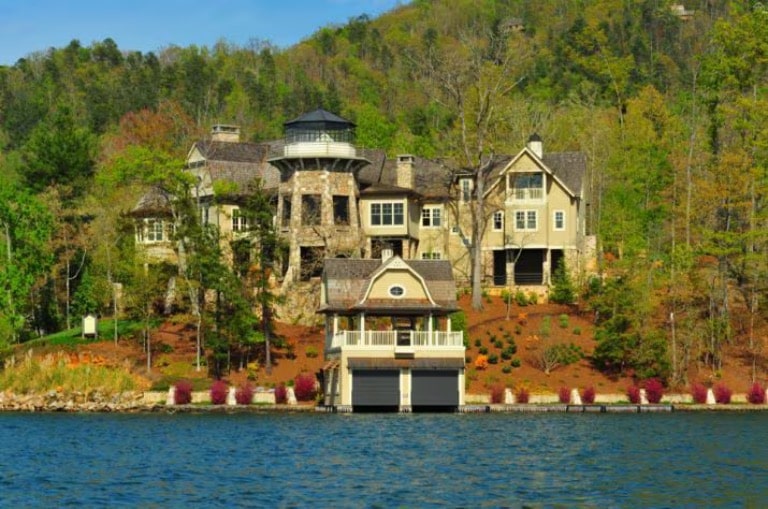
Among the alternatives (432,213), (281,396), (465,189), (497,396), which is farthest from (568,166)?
(281,396)

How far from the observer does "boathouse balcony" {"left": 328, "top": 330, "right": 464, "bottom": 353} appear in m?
65.8

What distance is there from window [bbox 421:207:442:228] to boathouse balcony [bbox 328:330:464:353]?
2551cm

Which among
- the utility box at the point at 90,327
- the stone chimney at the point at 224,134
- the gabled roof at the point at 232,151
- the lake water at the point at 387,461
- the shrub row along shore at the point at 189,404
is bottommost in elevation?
the lake water at the point at 387,461

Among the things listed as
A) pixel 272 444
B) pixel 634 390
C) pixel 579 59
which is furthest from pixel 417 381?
pixel 579 59

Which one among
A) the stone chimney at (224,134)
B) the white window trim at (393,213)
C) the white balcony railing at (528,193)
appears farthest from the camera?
the stone chimney at (224,134)

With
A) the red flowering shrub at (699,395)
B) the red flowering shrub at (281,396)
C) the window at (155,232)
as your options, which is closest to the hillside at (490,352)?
the red flowering shrub at (699,395)

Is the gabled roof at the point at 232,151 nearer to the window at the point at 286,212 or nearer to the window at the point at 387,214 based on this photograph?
the window at the point at 286,212

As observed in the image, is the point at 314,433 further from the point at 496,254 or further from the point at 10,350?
the point at 496,254

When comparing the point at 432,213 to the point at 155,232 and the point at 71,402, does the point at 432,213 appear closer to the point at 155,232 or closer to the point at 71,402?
the point at 155,232

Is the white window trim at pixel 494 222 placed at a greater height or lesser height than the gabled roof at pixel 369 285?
greater

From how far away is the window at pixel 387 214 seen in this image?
290 feet

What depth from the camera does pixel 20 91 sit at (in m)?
158

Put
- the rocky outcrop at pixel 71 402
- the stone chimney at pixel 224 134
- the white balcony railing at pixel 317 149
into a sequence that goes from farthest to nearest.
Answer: the stone chimney at pixel 224 134
the white balcony railing at pixel 317 149
the rocky outcrop at pixel 71 402

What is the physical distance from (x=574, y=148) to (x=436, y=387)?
46.5 m
